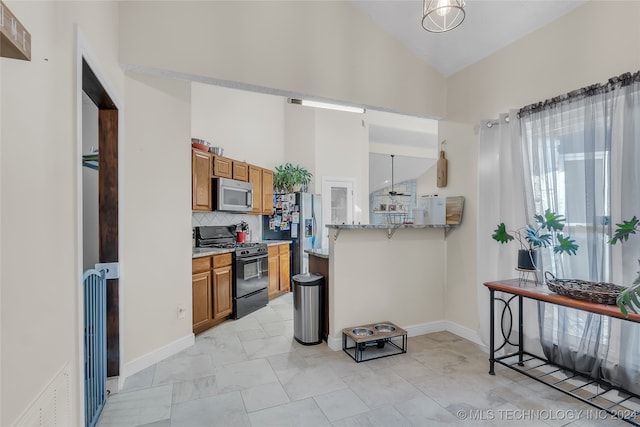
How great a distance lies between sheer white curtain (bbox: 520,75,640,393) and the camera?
6.98 ft

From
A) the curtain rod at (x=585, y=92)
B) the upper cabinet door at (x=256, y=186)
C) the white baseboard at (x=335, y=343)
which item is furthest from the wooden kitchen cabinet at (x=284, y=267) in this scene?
the curtain rod at (x=585, y=92)

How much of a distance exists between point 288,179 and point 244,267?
7.55 feet

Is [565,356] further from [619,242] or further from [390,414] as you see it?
[390,414]

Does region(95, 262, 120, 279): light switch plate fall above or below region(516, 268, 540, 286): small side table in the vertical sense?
above

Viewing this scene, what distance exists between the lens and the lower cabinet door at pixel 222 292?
3.76 meters

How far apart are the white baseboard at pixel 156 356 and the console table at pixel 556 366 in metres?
2.81

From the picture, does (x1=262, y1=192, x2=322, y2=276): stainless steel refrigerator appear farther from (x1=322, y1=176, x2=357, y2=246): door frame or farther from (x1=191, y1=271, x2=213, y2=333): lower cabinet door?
(x1=191, y1=271, x2=213, y2=333): lower cabinet door

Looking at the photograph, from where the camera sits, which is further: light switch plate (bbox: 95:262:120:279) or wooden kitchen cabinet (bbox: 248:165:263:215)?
wooden kitchen cabinet (bbox: 248:165:263:215)

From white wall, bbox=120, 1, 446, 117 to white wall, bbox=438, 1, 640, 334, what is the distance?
1.31ft

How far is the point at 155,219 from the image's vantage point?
2859 mm

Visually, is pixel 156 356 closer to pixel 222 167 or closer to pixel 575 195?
pixel 222 167

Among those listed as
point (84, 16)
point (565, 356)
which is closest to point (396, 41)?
→ point (84, 16)

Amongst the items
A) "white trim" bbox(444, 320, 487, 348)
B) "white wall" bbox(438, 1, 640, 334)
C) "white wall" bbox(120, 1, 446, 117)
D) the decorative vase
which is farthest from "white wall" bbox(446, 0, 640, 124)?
"white trim" bbox(444, 320, 487, 348)

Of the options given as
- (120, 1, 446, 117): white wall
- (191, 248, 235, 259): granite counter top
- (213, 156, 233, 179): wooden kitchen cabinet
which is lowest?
(191, 248, 235, 259): granite counter top
